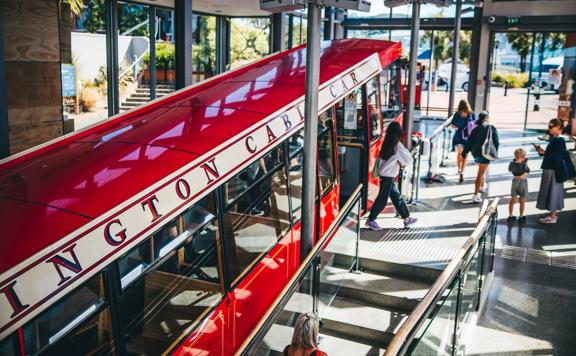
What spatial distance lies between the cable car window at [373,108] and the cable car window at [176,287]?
14.5 feet

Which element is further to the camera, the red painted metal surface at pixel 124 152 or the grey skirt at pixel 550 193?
the grey skirt at pixel 550 193

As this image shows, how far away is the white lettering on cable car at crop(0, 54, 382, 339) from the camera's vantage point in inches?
120

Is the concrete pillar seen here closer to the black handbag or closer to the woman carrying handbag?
the woman carrying handbag

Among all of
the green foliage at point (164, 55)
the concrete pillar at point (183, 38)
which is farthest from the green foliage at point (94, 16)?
the concrete pillar at point (183, 38)

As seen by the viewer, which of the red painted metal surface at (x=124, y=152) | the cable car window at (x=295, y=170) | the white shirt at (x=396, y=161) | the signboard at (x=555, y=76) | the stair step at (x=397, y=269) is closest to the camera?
the red painted metal surface at (x=124, y=152)

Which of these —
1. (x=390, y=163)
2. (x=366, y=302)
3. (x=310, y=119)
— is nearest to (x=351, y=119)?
(x=390, y=163)

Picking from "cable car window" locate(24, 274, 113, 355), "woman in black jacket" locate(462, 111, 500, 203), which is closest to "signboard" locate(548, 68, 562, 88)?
"woman in black jacket" locate(462, 111, 500, 203)

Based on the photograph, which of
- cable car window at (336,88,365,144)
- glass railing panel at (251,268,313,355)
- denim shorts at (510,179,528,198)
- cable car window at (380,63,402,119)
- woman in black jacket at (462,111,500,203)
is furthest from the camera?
woman in black jacket at (462,111,500,203)

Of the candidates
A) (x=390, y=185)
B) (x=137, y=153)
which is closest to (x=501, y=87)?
(x=390, y=185)

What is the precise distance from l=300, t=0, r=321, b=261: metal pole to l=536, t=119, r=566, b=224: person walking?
502 cm

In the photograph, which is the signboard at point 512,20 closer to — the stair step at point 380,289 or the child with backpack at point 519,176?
the child with backpack at point 519,176

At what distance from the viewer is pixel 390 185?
8.31m

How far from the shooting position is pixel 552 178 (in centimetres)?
932

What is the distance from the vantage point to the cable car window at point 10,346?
297cm
